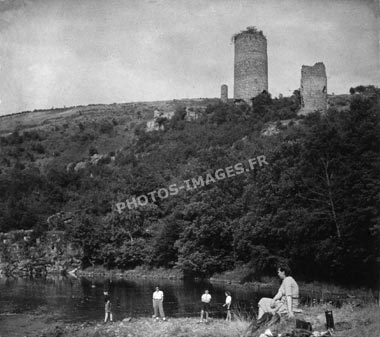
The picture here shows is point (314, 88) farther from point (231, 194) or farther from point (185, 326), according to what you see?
point (185, 326)

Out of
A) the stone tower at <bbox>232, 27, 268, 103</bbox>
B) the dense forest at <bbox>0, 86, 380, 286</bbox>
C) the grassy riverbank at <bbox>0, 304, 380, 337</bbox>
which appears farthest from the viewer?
the stone tower at <bbox>232, 27, 268, 103</bbox>

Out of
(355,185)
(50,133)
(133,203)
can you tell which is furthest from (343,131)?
(50,133)

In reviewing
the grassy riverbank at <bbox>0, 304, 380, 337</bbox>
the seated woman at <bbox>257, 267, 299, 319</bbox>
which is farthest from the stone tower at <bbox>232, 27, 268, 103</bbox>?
the seated woman at <bbox>257, 267, 299, 319</bbox>

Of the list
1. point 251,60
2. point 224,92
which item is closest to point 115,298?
point 251,60

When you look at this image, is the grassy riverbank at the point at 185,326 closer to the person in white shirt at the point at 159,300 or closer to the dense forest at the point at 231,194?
the person in white shirt at the point at 159,300

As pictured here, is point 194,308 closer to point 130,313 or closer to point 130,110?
point 130,313

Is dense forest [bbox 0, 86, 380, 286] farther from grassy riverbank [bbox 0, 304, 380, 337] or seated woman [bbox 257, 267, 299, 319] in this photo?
seated woman [bbox 257, 267, 299, 319]
